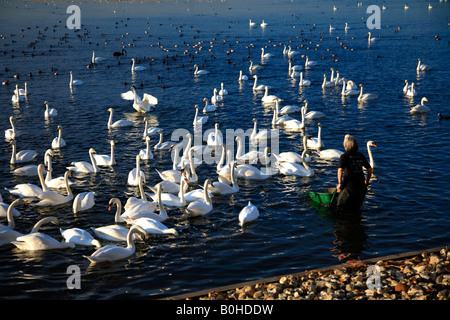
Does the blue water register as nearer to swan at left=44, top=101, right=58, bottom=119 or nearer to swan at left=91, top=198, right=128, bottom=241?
swan at left=44, top=101, right=58, bottom=119

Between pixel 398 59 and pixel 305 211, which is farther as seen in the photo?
pixel 398 59

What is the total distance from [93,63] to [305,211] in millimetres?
33509

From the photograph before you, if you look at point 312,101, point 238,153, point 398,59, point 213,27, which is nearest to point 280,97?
point 312,101

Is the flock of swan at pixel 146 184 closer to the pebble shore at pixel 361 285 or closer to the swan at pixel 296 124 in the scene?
the swan at pixel 296 124

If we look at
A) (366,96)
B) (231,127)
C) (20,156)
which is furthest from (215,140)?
(366,96)

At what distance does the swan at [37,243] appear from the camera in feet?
41.1

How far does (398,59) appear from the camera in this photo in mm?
41969

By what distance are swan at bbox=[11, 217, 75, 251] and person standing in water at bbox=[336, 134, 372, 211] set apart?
23.1 feet

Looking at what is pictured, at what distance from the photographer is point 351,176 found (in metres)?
12.8

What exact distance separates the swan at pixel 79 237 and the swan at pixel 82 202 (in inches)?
78.1

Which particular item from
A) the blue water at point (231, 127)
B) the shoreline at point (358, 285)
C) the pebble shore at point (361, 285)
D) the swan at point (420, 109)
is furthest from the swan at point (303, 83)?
the pebble shore at point (361, 285)

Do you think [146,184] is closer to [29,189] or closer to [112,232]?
[29,189]

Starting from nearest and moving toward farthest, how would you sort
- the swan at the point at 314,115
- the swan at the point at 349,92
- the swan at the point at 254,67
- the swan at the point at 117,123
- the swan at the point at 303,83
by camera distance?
the swan at the point at 117,123, the swan at the point at 314,115, the swan at the point at 349,92, the swan at the point at 303,83, the swan at the point at 254,67

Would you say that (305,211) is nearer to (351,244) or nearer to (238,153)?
(351,244)
